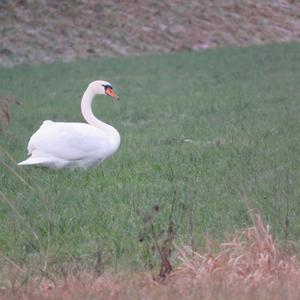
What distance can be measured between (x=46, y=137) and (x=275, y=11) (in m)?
32.0

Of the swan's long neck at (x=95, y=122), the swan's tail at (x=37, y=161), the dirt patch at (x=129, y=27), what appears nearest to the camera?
the swan's tail at (x=37, y=161)

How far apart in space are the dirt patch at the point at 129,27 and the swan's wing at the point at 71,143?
20.2 m

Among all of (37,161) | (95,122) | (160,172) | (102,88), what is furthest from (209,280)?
(102,88)

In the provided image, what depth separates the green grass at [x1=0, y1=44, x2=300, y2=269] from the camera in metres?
7.38

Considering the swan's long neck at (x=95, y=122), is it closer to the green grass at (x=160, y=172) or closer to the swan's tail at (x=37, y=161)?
the green grass at (x=160, y=172)

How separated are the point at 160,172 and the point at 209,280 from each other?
430 centimetres

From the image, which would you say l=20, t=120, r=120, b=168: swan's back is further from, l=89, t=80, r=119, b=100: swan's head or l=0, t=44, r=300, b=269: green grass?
l=89, t=80, r=119, b=100: swan's head

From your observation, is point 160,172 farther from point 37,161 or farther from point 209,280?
point 209,280

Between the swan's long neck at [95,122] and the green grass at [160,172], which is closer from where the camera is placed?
the green grass at [160,172]

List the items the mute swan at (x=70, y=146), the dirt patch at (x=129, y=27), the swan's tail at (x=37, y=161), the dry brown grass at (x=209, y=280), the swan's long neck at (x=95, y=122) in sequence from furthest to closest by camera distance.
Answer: the dirt patch at (x=129, y=27), the swan's long neck at (x=95, y=122), the mute swan at (x=70, y=146), the swan's tail at (x=37, y=161), the dry brown grass at (x=209, y=280)

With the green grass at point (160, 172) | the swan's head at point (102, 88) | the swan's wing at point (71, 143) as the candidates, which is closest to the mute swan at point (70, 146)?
the swan's wing at point (71, 143)

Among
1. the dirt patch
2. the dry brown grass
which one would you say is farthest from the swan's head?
the dirt patch

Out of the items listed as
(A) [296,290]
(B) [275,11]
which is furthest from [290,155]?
(B) [275,11]

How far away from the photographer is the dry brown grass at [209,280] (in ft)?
18.1
